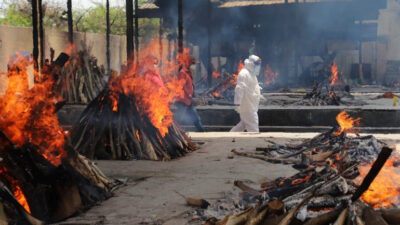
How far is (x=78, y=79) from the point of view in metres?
15.1

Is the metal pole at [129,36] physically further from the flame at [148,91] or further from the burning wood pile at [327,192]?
the burning wood pile at [327,192]

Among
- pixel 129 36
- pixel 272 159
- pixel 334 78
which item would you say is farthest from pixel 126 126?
pixel 334 78

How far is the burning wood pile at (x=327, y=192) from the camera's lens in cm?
352

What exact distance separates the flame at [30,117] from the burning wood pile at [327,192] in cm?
182

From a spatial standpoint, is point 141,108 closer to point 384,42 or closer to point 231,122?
point 231,122

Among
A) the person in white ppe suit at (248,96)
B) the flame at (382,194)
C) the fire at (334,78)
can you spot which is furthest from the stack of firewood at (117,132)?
the fire at (334,78)

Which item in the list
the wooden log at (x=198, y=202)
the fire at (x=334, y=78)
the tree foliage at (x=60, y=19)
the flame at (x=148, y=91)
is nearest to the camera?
the wooden log at (x=198, y=202)

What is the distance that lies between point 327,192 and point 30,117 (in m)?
2.92

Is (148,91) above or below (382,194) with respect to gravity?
above

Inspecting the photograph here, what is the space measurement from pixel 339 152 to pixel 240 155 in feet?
5.13

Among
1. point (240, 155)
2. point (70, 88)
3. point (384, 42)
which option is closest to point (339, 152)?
point (240, 155)

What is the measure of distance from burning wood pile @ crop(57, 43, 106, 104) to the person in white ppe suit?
5.21 m

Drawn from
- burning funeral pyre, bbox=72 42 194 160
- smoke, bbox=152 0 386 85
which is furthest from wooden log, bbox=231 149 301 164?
smoke, bbox=152 0 386 85

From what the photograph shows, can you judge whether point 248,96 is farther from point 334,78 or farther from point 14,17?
point 14,17
